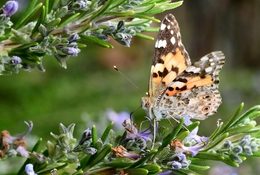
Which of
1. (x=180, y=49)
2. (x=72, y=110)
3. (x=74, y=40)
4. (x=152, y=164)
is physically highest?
(x=74, y=40)

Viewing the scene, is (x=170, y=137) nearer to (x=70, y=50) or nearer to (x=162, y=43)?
(x=70, y=50)

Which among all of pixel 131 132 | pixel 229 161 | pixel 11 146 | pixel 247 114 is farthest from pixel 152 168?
pixel 11 146

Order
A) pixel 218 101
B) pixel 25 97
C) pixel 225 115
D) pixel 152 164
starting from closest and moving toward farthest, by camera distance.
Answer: pixel 152 164, pixel 218 101, pixel 25 97, pixel 225 115

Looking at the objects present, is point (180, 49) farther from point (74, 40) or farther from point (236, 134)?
point (74, 40)

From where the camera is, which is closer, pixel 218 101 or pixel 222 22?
pixel 218 101

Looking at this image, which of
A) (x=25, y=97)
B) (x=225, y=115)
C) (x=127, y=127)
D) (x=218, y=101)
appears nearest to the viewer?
(x=127, y=127)

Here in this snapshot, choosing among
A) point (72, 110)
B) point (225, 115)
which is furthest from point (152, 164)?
point (225, 115)

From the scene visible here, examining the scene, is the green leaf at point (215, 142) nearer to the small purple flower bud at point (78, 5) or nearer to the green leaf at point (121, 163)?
the green leaf at point (121, 163)

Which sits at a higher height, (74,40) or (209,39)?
(74,40)

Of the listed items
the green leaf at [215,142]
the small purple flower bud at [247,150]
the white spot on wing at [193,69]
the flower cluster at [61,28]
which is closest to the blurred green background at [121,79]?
the white spot on wing at [193,69]
